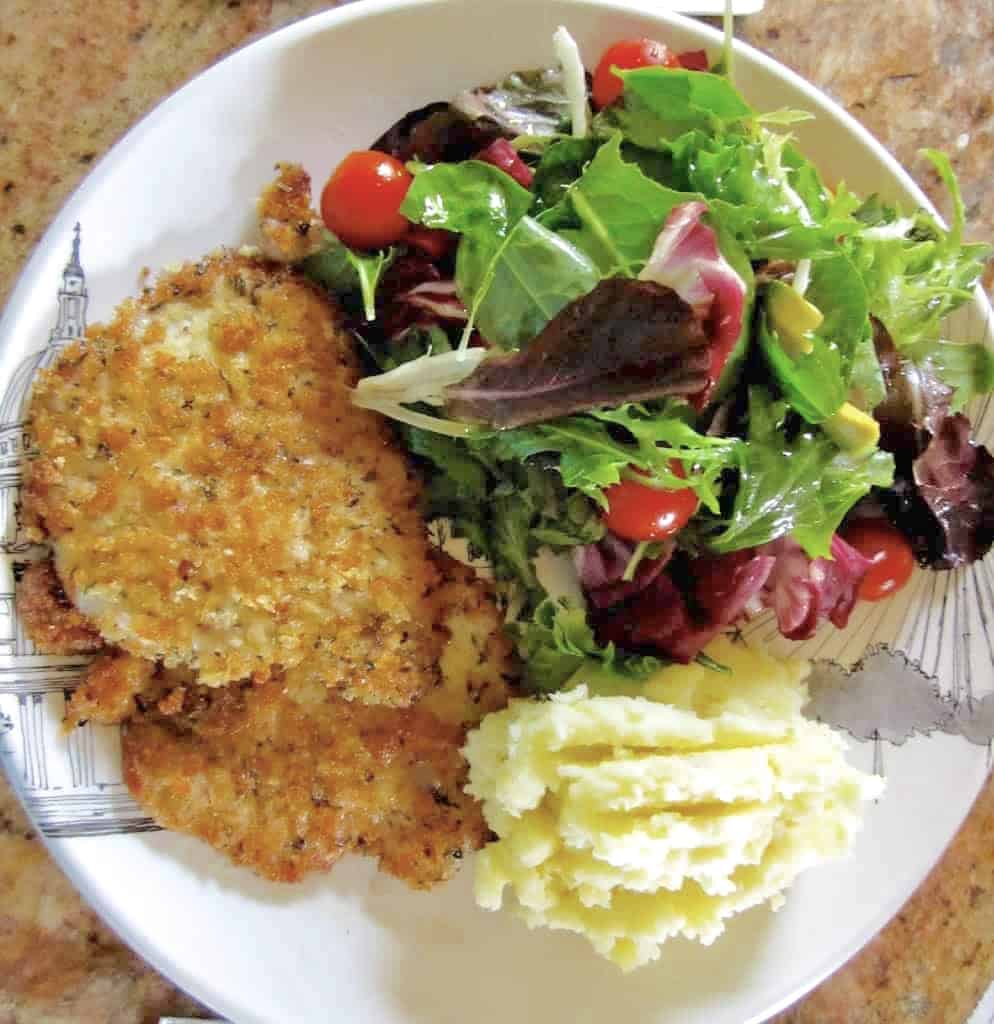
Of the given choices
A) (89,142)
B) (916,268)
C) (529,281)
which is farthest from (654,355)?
(89,142)

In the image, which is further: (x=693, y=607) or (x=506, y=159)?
(x=693, y=607)

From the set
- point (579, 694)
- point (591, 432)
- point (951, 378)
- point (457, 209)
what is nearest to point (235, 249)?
point (457, 209)

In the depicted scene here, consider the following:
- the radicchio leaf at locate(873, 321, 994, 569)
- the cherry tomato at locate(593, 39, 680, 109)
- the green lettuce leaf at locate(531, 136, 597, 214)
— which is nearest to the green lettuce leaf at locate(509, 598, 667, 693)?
the radicchio leaf at locate(873, 321, 994, 569)

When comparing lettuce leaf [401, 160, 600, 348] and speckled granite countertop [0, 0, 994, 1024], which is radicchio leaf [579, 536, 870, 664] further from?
speckled granite countertop [0, 0, 994, 1024]

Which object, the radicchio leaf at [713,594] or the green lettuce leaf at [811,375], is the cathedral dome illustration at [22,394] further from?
the green lettuce leaf at [811,375]

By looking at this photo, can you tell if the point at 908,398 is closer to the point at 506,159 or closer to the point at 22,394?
the point at 506,159

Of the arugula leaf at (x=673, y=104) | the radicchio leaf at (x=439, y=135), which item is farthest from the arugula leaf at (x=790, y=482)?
the radicchio leaf at (x=439, y=135)
